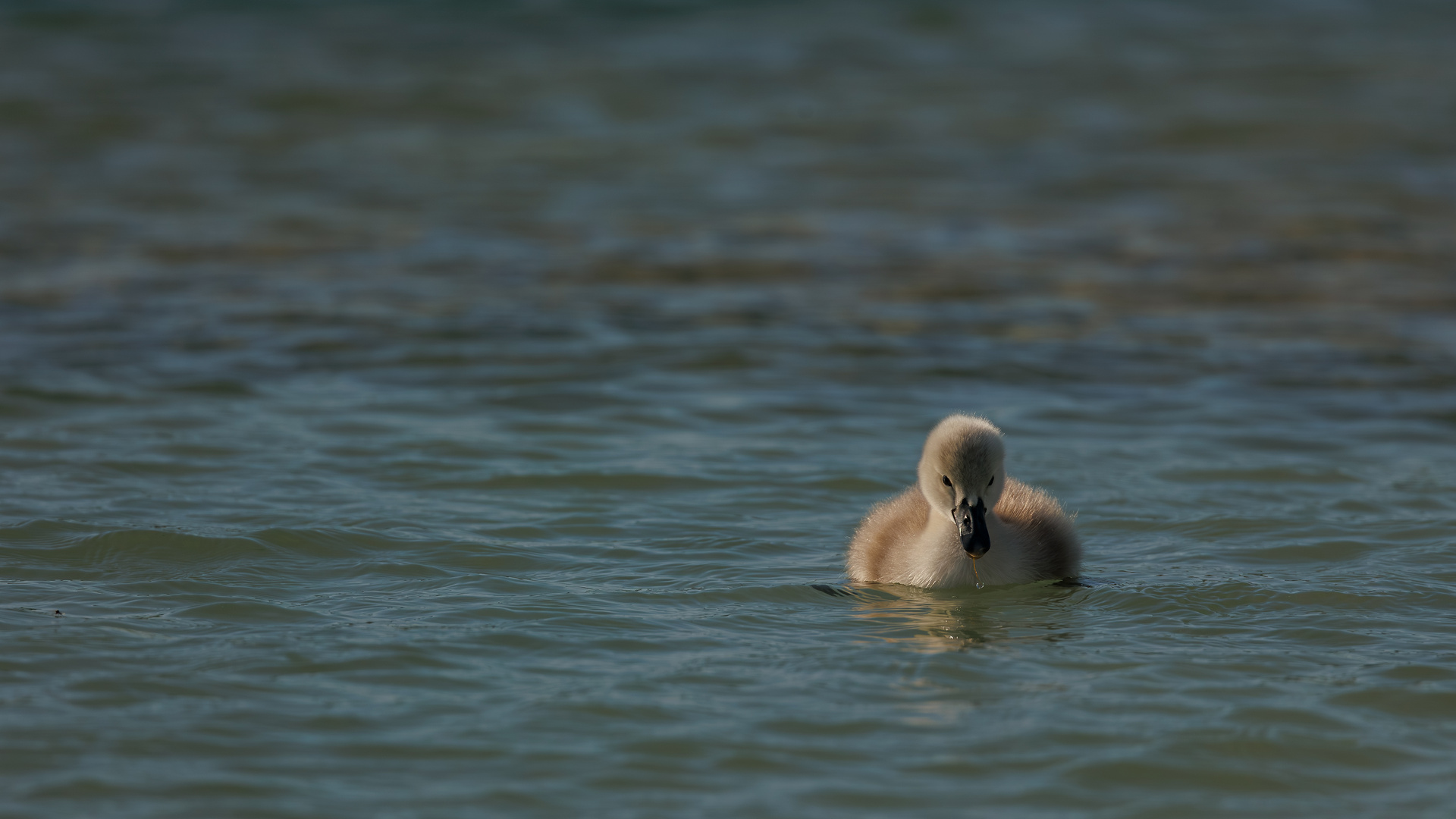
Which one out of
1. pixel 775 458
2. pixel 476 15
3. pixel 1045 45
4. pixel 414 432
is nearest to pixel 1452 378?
pixel 775 458

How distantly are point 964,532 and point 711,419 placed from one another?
287cm

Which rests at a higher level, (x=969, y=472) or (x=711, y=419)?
(x=969, y=472)

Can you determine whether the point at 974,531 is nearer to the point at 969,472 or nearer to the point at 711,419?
the point at 969,472

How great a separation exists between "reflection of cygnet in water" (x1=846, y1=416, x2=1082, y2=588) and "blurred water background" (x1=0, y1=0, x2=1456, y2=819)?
14cm

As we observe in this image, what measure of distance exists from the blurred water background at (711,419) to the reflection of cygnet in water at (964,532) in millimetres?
135

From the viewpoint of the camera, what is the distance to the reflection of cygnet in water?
17.7 feet

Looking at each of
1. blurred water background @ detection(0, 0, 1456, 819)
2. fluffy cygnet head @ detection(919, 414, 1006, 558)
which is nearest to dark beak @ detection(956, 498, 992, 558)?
fluffy cygnet head @ detection(919, 414, 1006, 558)

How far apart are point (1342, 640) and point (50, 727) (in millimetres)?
3725

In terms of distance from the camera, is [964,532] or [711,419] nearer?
[964,532]

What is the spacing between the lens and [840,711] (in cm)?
434

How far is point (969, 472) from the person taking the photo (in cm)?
538

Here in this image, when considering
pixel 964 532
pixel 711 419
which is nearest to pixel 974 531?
pixel 964 532

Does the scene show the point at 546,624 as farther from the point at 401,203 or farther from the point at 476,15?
the point at 476,15

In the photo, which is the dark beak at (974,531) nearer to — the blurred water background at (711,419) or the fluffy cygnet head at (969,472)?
the fluffy cygnet head at (969,472)
